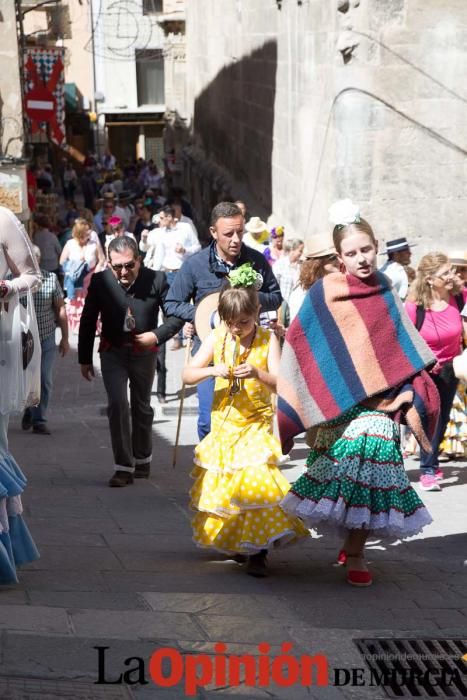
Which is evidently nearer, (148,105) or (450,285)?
(450,285)

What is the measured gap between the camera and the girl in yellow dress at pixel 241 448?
6.42 m

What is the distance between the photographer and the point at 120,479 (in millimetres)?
9250

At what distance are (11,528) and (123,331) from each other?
3045 mm

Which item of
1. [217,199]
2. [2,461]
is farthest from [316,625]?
[217,199]

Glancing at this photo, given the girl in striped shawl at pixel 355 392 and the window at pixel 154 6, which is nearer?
the girl in striped shawl at pixel 355 392

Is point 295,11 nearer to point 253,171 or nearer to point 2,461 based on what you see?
point 253,171

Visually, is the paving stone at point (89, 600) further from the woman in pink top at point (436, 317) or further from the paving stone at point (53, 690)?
the woman in pink top at point (436, 317)

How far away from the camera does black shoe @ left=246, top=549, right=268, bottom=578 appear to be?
655 cm

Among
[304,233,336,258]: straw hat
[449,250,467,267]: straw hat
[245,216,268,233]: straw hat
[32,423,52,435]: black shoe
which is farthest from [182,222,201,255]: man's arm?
[304,233,336,258]: straw hat

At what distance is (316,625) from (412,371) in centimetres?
129

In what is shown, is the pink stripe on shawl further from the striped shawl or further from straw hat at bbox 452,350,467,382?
straw hat at bbox 452,350,467,382

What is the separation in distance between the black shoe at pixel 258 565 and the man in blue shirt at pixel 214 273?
1.25 m

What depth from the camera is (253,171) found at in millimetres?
24547

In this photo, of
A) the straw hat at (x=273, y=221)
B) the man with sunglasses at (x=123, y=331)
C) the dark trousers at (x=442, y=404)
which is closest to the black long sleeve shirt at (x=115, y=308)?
the man with sunglasses at (x=123, y=331)
